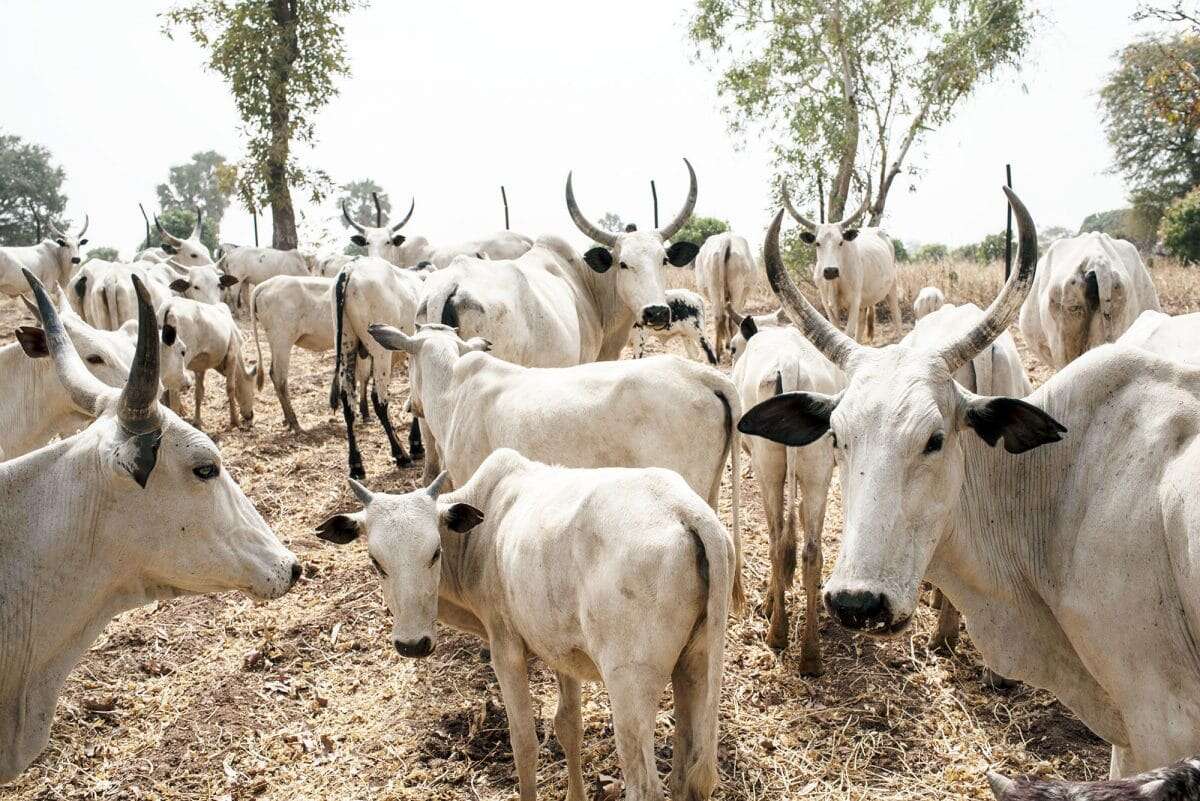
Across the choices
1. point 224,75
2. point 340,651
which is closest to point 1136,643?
point 340,651

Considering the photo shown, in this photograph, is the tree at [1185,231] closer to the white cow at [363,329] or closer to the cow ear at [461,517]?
the white cow at [363,329]

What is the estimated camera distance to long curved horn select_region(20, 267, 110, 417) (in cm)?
373

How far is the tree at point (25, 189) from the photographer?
161ft

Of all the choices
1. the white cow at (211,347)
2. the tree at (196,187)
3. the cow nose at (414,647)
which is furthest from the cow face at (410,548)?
the tree at (196,187)

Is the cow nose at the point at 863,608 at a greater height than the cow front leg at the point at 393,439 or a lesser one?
greater

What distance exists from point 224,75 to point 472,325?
56.1 feet

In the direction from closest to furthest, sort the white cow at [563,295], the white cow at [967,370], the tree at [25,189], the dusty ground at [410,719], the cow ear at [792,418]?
1. the cow ear at [792,418]
2. the dusty ground at [410,719]
3. the white cow at [967,370]
4. the white cow at [563,295]
5. the tree at [25,189]

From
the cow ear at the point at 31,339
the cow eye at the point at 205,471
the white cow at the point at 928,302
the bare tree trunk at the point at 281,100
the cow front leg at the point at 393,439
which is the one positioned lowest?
the cow front leg at the point at 393,439

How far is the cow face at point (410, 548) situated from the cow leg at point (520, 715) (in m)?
0.39

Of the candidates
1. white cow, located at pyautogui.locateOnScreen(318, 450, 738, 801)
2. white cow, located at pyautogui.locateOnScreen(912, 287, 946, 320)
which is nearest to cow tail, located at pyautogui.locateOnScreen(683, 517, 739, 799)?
white cow, located at pyautogui.locateOnScreen(318, 450, 738, 801)

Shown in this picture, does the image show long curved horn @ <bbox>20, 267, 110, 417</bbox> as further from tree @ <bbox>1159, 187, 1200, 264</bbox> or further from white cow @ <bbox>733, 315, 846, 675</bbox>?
tree @ <bbox>1159, 187, 1200, 264</bbox>

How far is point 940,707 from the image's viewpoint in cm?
529

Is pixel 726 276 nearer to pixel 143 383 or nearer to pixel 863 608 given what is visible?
pixel 863 608

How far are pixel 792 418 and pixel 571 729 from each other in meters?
1.87
